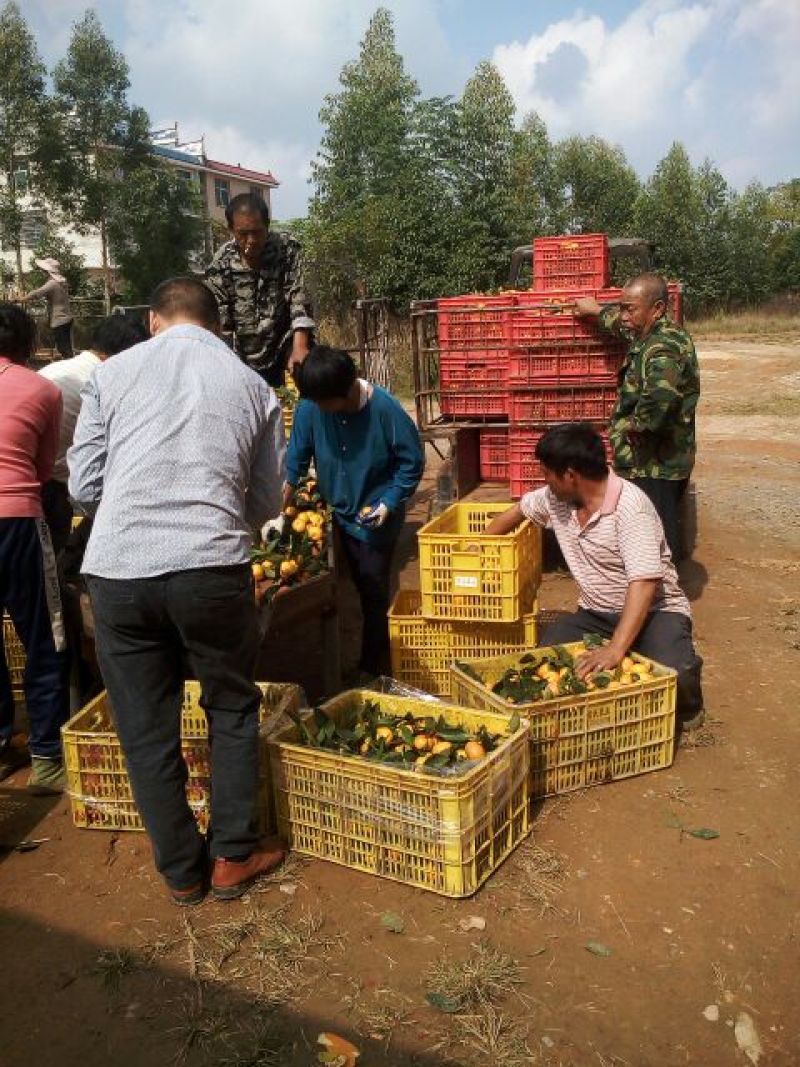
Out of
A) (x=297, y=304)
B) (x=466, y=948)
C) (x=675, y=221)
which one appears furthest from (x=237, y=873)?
(x=675, y=221)

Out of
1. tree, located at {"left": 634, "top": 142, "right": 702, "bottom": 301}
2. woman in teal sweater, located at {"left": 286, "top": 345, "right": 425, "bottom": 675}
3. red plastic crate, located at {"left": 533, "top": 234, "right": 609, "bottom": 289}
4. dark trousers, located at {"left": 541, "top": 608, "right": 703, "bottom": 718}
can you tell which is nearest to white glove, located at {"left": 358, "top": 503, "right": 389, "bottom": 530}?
woman in teal sweater, located at {"left": 286, "top": 345, "right": 425, "bottom": 675}

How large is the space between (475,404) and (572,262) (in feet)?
4.38

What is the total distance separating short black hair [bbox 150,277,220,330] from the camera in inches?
121

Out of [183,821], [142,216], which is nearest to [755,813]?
[183,821]

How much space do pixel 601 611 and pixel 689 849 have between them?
1403mm

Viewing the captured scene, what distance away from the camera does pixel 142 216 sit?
34031mm

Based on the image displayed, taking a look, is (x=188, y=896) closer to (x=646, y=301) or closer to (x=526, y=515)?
(x=526, y=515)

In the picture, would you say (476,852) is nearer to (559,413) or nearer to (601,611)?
(601,611)

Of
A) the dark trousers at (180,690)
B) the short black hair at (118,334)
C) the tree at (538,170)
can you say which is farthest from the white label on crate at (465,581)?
the tree at (538,170)

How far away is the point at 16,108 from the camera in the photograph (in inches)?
1216

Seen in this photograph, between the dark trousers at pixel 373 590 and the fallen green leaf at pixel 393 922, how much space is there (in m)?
2.03

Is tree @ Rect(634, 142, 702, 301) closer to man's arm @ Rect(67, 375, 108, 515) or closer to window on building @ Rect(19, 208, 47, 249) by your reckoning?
window on building @ Rect(19, 208, 47, 249)

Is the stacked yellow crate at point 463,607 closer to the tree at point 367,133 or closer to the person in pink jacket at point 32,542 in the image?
the person in pink jacket at point 32,542

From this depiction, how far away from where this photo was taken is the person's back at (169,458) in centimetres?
284
